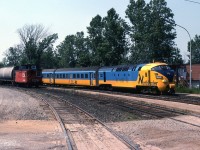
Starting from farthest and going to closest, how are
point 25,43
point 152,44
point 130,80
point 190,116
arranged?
point 25,43 → point 152,44 → point 130,80 → point 190,116

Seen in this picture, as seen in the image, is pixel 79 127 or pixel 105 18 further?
pixel 105 18

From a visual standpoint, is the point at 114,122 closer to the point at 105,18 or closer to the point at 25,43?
the point at 105,18

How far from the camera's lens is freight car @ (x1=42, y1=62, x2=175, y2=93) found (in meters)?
32.6

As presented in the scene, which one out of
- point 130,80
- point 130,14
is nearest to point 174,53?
point 130,14

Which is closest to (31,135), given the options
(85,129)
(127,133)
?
(85,129)

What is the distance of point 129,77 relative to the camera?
36.3 meters

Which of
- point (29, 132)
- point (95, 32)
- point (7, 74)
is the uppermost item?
point (95, 32)

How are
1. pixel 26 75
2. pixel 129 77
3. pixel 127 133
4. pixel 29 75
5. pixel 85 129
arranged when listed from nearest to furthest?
pixel 127 133, pixel 85 129, pixel 129 77, pixel 26 75, pixel 29 75

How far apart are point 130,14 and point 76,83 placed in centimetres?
3336

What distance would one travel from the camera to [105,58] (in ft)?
260

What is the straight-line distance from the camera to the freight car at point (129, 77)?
107 ft

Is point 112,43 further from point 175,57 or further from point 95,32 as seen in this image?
point 175,57

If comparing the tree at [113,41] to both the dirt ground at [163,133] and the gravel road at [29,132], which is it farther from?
the dirt ground at [163,133]

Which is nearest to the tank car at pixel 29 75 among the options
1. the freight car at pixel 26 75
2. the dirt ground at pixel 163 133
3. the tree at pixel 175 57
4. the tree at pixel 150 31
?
the freight car at pixel 26 75
